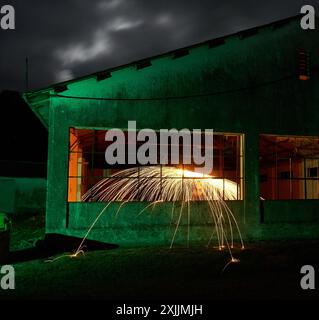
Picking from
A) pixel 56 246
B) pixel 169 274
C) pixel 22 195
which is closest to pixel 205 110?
pixel 56 246

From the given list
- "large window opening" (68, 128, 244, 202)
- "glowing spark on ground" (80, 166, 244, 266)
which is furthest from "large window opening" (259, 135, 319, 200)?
"glowing spark on ground" (80, 166, 244, 266)

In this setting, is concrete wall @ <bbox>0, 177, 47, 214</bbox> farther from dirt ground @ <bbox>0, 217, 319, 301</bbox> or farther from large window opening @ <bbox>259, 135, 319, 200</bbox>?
large window opening @ <bbox>259, 135, 319, 200</bbox>

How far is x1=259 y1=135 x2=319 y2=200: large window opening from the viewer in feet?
43.8

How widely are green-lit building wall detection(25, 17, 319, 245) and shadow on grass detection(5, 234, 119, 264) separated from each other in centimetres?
17

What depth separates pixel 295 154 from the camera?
13.8 meters

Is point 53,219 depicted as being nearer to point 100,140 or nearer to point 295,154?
point 100,140

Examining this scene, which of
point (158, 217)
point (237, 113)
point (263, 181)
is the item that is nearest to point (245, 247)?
point (158, 217)

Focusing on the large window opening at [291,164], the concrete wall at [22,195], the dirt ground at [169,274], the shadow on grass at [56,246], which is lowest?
the dirt ground at [169,274]

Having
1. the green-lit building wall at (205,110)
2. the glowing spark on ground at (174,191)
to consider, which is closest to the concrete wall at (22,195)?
the glowing spark on ground at (174,191)

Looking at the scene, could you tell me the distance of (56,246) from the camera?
1041 cm

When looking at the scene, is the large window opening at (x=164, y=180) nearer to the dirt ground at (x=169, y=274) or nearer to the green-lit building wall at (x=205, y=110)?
the green-lit building wall at (x=205, y=110)

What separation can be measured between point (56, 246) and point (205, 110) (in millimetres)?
5145

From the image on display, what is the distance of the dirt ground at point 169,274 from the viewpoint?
642 cm

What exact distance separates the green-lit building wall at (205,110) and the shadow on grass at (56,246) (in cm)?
17
